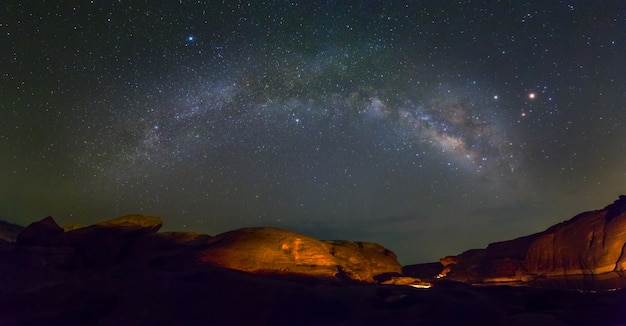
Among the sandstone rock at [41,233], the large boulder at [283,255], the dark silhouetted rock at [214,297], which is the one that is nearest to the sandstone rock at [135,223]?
the sandstone rock at [41,233]

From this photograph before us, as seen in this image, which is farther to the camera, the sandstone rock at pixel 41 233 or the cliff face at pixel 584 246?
the cliff face at pixel 584 246

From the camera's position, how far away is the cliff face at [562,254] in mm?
38688

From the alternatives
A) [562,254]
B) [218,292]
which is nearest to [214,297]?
[218,292]

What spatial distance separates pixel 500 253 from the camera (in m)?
55.9

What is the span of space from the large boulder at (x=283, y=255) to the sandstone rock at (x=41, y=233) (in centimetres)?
1181

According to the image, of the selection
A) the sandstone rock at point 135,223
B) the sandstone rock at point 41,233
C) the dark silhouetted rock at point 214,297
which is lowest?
the dark silhouetted rock at point 214,297

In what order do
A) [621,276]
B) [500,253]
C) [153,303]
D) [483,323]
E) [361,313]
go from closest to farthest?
[483,323]
[361,313]
[153,303]
[621,276]
[500,253]

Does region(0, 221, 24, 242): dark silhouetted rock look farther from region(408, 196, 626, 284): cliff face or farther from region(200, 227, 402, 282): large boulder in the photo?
region(408, 196, 626, 284): cliff face

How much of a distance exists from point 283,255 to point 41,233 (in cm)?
1855

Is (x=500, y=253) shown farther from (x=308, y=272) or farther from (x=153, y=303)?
(x=153, y=303)

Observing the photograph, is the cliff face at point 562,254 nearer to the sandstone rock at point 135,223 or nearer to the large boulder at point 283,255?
the large boulder at point 283,255

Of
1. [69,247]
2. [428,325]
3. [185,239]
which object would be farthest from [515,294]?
[69,247]

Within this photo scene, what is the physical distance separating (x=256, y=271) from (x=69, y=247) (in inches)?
556

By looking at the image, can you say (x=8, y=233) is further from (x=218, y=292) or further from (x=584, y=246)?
(x=584, y=246)
